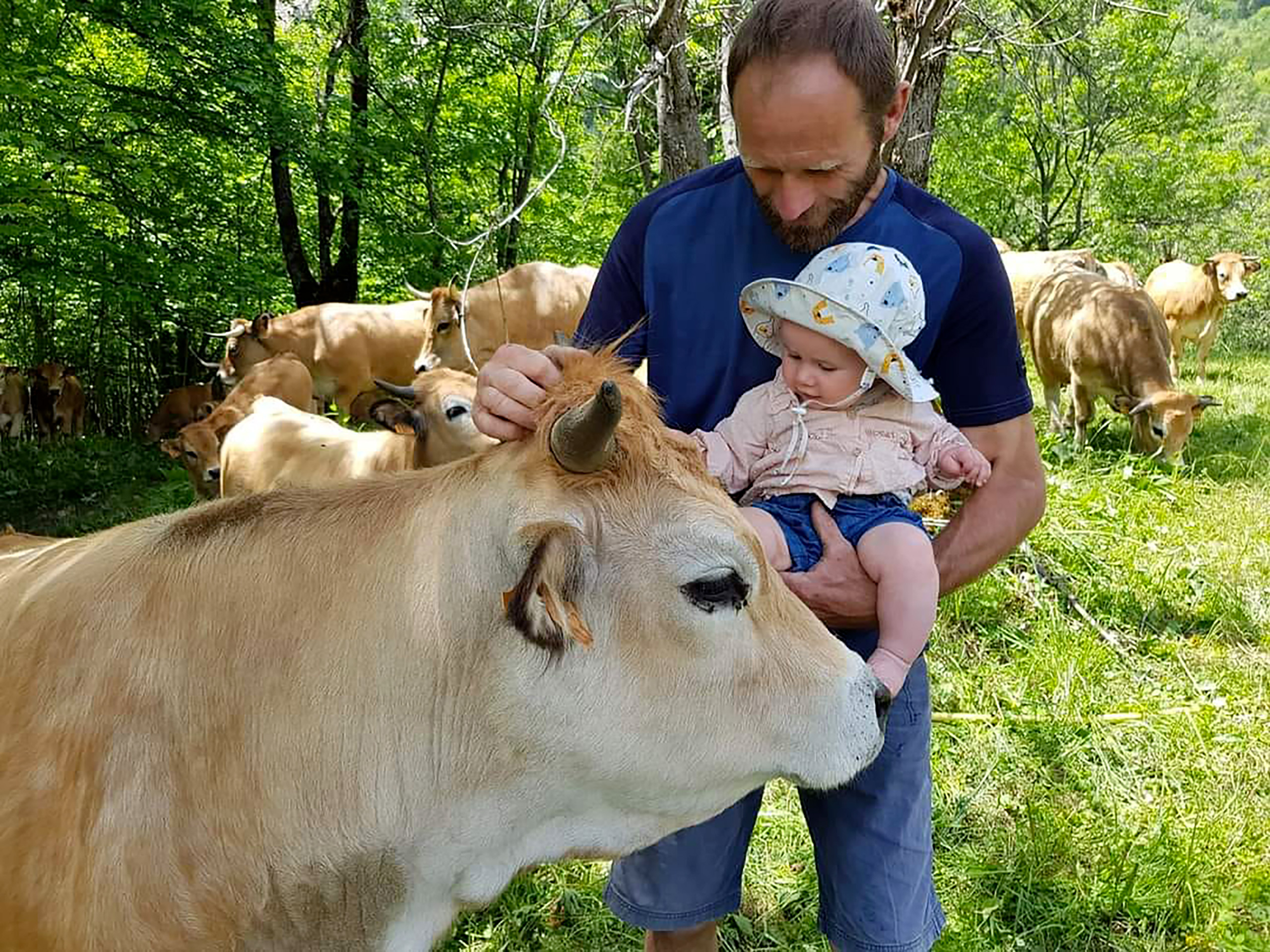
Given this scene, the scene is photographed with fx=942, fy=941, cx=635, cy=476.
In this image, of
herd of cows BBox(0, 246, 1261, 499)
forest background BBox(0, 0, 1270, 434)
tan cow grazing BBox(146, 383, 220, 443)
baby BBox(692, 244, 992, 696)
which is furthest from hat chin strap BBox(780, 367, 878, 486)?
tan cow grazing BBox(146, 383, 220, 443)

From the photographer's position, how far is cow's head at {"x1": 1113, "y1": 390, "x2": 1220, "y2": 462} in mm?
10352

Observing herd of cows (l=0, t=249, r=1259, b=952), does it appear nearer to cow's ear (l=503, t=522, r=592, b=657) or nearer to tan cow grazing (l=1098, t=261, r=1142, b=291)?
cow's ear (l=503, t=522, r=592, b=657)

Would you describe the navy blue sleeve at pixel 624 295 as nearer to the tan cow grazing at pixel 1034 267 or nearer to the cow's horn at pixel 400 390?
the cow's horn at pixel 400 390

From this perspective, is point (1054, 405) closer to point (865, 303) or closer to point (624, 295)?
point (624, 295)

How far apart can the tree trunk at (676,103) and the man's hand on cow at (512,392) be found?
13.6 feet

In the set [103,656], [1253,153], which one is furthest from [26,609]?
[1253,153]

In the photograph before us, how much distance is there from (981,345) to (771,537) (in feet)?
2.48

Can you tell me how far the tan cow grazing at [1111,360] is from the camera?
10.5 meters

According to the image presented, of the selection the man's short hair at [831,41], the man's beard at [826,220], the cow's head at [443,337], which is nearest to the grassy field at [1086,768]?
Answer: the man's beard at [826,220]

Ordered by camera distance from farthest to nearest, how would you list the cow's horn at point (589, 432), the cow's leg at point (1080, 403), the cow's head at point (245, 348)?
the cow's head at point (245, 348)
the cow's leg at point (1080, 403)
the cow's horn at point (589, 432)

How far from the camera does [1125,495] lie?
882 cm

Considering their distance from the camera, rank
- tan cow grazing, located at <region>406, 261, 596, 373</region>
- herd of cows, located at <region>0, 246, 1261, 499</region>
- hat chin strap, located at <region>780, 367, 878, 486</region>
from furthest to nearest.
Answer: tan cow grazing, located at <region>406, 261, 596, 373</region>
herd of cows, located at <region>0, 246, 1261, 499</region>
hat chin strap, located at <region>780, 367, 878, 486</region>

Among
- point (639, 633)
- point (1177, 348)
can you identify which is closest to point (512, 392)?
point (639, 633)

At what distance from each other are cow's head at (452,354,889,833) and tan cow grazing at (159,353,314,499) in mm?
8328
